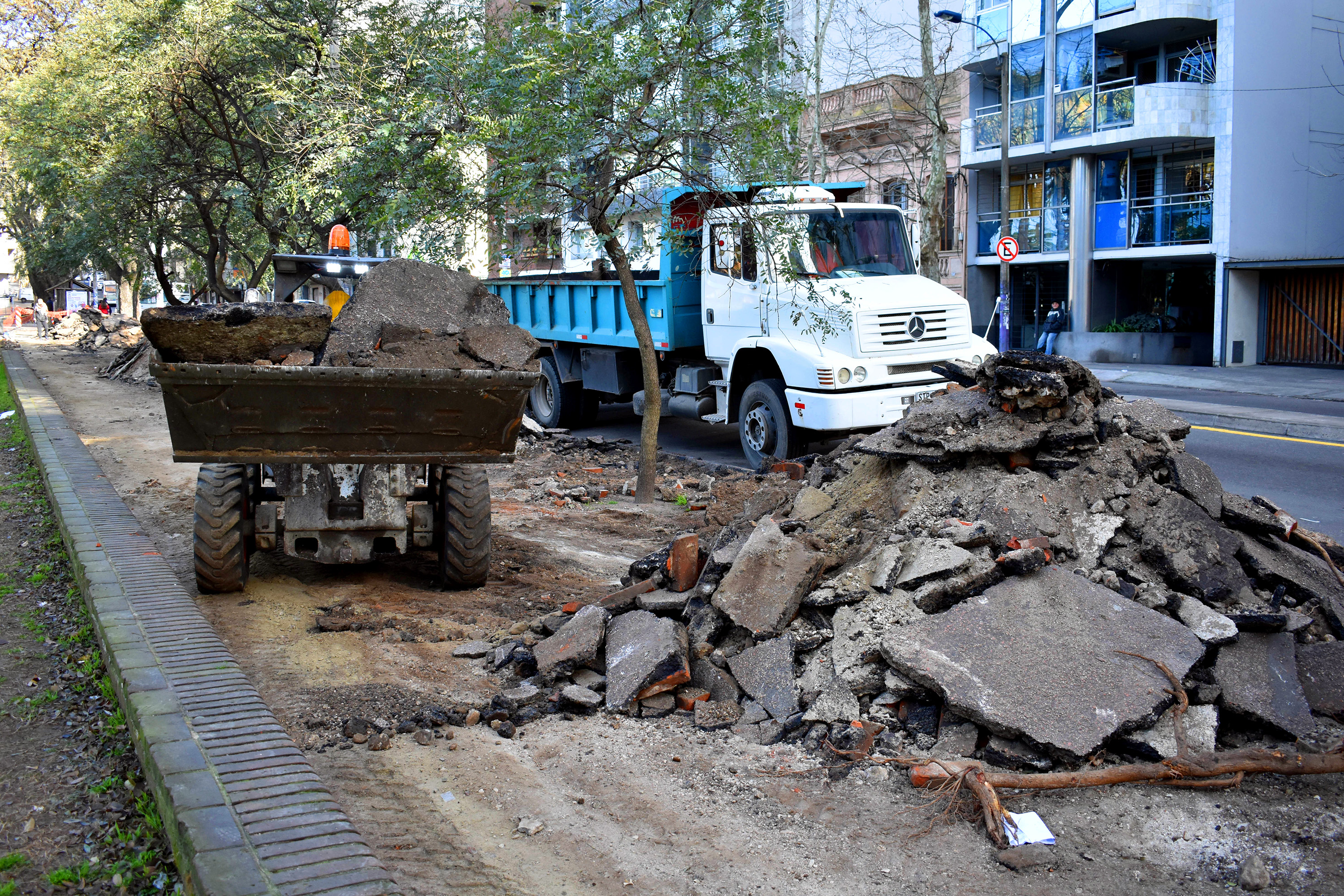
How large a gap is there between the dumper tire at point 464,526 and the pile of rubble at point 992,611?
1.01 metres

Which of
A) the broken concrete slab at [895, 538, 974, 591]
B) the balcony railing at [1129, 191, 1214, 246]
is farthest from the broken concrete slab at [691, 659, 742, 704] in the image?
the balcony railing at [1129, 191, 1214, 246]

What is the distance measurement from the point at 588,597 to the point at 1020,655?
10.1 feet

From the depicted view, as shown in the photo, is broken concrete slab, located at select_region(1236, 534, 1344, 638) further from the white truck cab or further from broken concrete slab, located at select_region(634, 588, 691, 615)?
the white truck cab

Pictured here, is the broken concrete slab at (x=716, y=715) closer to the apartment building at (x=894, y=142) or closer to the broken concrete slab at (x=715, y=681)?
the broken concrete slab at (x=715, y=681)

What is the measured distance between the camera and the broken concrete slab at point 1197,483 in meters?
5.96

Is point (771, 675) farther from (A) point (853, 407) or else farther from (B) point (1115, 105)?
(B) point (1115, 105)

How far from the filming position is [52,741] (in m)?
4.60

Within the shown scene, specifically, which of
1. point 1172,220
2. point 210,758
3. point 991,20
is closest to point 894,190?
point 991,20

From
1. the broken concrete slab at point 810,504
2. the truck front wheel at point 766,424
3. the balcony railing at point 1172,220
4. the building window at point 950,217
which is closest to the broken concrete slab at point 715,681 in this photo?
the broken concrete slab at point 810,504

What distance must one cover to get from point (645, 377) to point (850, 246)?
2793 millimetres

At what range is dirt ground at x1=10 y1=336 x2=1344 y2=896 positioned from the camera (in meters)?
3.62

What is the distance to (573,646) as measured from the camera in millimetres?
5457

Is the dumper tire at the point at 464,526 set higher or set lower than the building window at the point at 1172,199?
lower

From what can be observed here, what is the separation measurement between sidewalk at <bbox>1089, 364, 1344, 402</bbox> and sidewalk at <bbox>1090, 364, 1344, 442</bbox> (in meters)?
0.02
